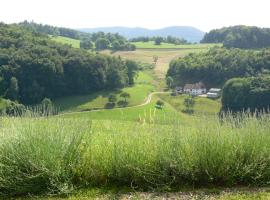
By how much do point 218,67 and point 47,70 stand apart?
38.4m

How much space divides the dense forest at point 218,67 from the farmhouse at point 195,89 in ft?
9.32

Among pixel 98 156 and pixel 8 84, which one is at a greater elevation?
pixel 98 156

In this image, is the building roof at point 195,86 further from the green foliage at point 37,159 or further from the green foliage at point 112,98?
the green foliage at point 37,159

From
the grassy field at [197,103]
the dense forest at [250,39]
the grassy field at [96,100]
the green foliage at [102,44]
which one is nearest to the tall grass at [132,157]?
the grassy field at [96,100]

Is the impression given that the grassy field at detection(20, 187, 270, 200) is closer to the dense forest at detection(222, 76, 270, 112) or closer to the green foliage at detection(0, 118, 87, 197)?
the green foliage at detection(0, 118, 87, 197)

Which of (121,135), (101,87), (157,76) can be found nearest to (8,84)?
(101,87)

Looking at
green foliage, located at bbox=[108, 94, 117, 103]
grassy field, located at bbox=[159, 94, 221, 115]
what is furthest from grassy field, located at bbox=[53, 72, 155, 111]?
grassy field, located at bbox=[159, 94, 221, 115]

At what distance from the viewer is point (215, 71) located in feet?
309

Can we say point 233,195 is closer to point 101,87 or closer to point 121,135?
point 121,135

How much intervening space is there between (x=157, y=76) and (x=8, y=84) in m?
45.3

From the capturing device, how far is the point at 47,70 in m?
75.9

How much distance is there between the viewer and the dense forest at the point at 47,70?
70812 millimetres

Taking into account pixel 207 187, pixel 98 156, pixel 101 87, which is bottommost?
pixel 101 87

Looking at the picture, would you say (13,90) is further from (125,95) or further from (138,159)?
(138,159)
